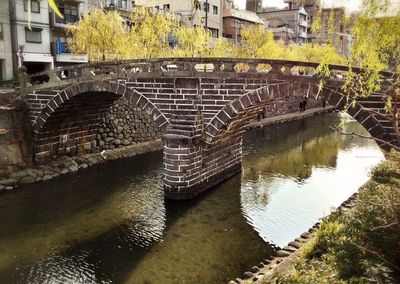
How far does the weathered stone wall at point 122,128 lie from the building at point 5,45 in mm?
10990

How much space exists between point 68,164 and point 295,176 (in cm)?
1372

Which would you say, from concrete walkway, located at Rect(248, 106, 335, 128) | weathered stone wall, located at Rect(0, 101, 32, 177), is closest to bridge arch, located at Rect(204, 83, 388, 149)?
weathered stone wall, located at Rect(0, 101, 32, 177)

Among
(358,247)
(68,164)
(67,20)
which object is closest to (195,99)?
(68,164)

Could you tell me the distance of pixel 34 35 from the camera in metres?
32.9

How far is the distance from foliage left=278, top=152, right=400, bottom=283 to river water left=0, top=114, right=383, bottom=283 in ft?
13.3

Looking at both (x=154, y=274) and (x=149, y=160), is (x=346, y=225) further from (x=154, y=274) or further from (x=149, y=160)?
(x=149, y=160)

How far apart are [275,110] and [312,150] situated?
576 inches

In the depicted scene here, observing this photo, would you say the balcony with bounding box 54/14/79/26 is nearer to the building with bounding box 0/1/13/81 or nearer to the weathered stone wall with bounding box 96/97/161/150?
the building with bounding box 0/1/13/81

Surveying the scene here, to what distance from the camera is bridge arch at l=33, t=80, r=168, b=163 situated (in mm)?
19203

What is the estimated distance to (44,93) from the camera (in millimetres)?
21641

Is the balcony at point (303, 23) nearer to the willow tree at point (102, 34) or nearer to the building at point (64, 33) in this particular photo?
the building at point (64, 33)

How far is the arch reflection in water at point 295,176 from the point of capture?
647 inches

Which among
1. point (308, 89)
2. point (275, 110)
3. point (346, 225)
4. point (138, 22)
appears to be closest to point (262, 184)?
point (308, 89)

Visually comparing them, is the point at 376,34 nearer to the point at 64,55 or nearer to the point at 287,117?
the point at 64,55
